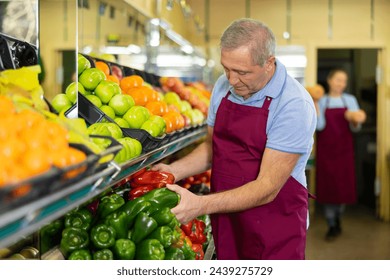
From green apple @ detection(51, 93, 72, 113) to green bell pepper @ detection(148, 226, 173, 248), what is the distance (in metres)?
0.48

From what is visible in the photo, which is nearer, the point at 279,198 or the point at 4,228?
the point at 4,228

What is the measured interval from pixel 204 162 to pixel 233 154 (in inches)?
13.2

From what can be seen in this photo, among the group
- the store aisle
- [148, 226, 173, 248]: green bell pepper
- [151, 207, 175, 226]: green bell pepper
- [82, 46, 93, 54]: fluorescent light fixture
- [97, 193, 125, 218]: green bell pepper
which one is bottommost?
the store aisle

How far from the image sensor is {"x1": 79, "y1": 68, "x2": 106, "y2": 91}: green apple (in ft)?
7.48

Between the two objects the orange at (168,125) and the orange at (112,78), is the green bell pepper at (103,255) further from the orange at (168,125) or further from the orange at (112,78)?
the orange at (112,78)

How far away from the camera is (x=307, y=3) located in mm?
7836

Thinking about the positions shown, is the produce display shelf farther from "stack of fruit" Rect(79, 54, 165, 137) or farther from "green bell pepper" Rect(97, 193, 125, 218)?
"stack of fruit" Rect(79, 54, 165, 137)

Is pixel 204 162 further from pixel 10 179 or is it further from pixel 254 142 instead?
pixel 10 179

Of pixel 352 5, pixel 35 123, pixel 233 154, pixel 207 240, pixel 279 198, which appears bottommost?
pixel 207 240

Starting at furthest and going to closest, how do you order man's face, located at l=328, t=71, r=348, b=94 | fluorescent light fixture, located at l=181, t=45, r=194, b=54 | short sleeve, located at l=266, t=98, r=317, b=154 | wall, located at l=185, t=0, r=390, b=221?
wall, located at l=185, t=0, r=390, b=221 → man's face, located at l=328, t=71, r=348, b=94 → fluorescent light fixture, located at l=181, t=45, r=194, b=54 → short sleeve, located at l=266, t=98, r=317, b=154

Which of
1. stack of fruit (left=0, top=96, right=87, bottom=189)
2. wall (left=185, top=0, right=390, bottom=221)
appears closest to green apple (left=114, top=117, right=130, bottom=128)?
stack of fruit (left=0, top=96, right=87, bottom=189)

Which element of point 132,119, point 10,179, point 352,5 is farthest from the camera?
point 352,5

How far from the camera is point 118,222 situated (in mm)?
1930
